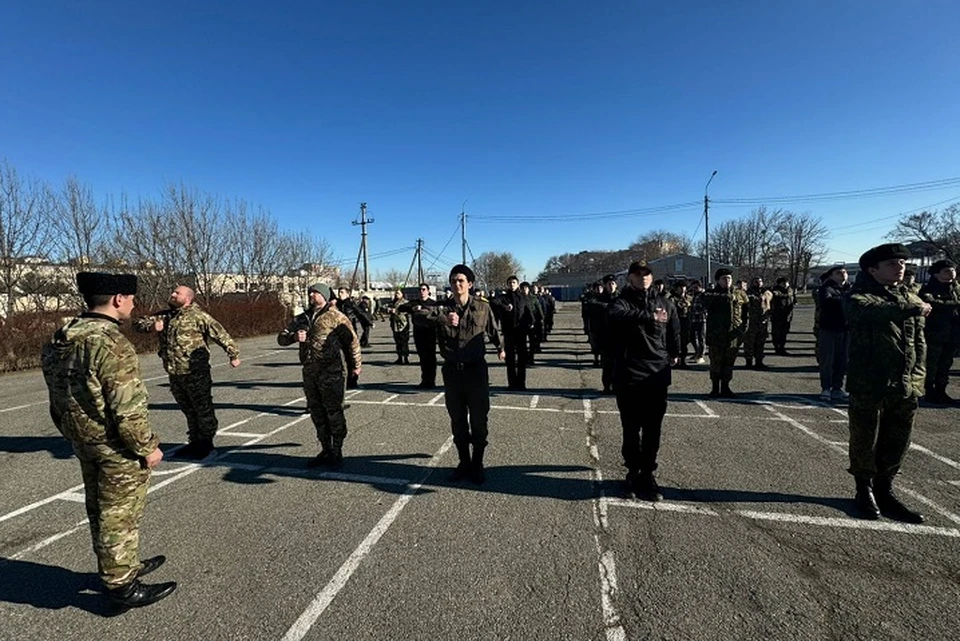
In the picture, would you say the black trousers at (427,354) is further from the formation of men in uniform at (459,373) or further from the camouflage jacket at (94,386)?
the camouflage jacket at (94,386)

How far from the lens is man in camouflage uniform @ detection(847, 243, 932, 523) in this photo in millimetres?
3385

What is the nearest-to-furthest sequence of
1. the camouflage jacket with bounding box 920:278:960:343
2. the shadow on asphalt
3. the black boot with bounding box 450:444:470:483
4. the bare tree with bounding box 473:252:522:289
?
the shadow on asphalt
the black boot with bounding box 450:444:470:483
the camouflage jacket with bounding box 920:278:960:343
the bare tree with bounding box 473:252:522:289

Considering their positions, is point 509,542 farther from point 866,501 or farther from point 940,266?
point 940,266

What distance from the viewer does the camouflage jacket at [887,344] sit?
11.0 feet

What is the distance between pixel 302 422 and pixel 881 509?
658 cm

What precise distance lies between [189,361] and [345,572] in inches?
138

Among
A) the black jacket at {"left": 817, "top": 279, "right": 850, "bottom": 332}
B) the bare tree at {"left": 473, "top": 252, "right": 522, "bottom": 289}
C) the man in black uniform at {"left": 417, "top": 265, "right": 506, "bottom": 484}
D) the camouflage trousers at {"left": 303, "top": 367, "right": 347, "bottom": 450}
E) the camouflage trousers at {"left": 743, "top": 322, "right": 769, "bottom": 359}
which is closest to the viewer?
the man in black uniform at {"left": 417, "top": 265, "right": 506, "bottom": 484}

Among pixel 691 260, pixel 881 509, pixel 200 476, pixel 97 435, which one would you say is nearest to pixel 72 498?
pixel 200 476

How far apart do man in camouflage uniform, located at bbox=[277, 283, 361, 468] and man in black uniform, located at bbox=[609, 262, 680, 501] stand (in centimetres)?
282

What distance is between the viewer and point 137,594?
2.57 m

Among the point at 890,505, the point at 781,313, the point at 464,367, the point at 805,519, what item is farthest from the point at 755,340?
the point at 464,367

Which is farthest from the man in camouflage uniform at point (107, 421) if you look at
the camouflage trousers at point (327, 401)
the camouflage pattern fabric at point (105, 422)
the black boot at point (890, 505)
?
the black boot at point (890, 505)

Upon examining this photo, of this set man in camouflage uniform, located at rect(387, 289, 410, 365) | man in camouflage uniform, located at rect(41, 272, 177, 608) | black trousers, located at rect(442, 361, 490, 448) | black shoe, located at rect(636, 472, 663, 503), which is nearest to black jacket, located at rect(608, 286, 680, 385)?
black shoe, located at rect(636, 472, 663, 503)

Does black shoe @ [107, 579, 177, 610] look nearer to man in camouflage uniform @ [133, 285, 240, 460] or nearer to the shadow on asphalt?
the shadow on asphalt
